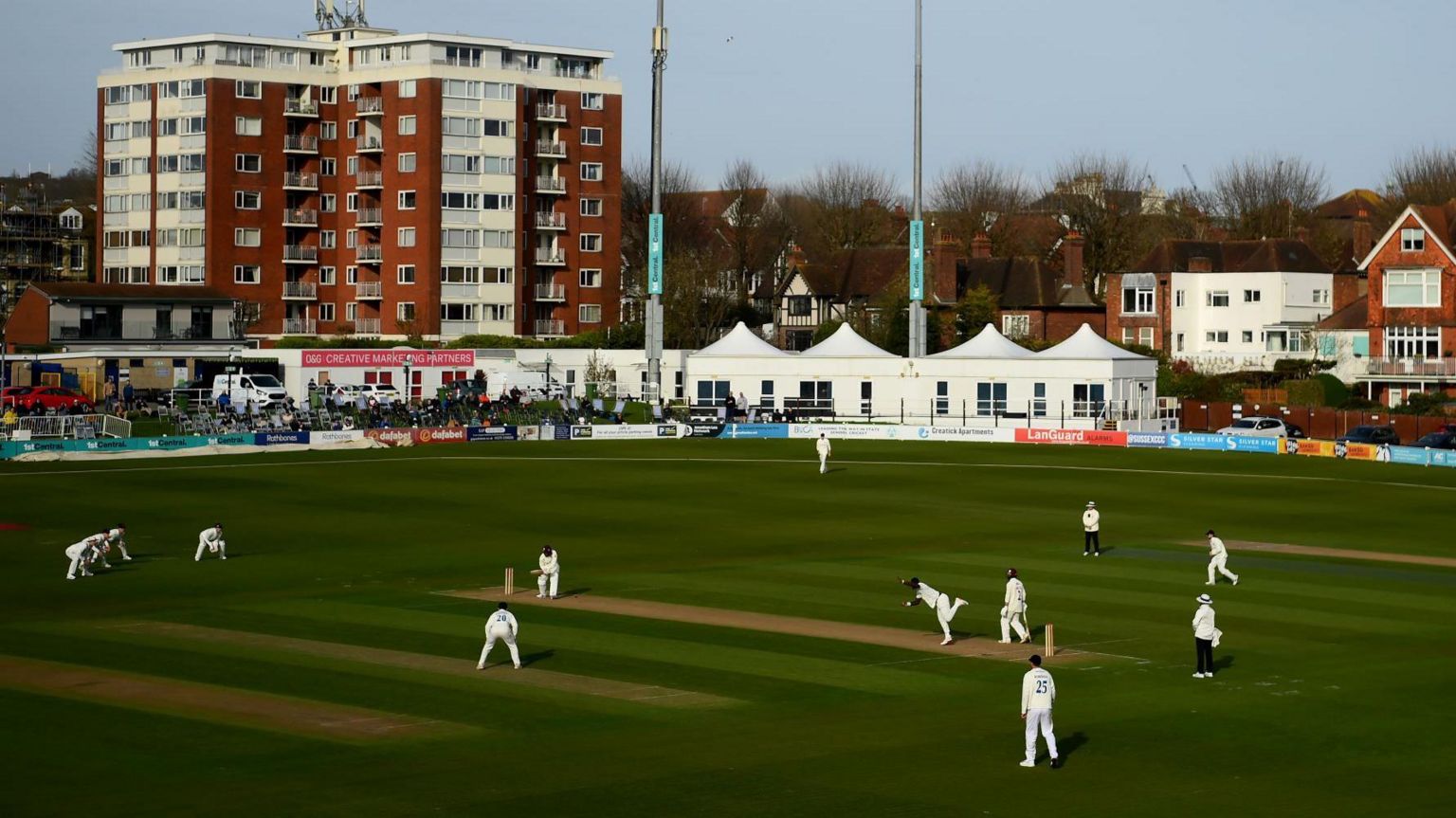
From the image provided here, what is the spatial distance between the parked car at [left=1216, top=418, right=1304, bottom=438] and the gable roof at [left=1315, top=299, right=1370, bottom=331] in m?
20.0

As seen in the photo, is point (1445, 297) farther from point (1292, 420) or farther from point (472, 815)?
point (472, 815)

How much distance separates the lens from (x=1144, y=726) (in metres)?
26.9

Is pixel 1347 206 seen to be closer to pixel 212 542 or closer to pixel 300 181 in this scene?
pixel 300 181

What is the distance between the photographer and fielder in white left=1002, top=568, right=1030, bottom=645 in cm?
3319

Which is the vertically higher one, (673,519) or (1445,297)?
(1445,297)

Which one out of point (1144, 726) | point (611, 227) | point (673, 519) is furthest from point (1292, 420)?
point (1144, 726)

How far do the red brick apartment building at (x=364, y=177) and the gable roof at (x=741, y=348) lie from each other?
33.1 meters

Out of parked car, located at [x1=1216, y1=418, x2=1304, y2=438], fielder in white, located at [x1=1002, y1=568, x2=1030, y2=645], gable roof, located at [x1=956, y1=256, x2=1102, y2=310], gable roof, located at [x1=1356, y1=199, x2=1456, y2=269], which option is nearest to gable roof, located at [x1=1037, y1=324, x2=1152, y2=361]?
parked car, located at [x1=1216, y1=418, x2=1304, y2=438]

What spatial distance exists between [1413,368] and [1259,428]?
18.7 meters

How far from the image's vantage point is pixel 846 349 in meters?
91.8

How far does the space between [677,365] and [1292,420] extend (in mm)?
32006

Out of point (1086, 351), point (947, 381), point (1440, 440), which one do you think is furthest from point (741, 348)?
point (1440, 440)

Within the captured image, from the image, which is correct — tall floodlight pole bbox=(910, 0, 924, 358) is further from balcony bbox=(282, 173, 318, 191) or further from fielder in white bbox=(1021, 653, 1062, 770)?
fielder in white bbox=(1021, 653, 1062, 770)

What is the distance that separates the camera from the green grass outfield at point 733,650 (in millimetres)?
23141
